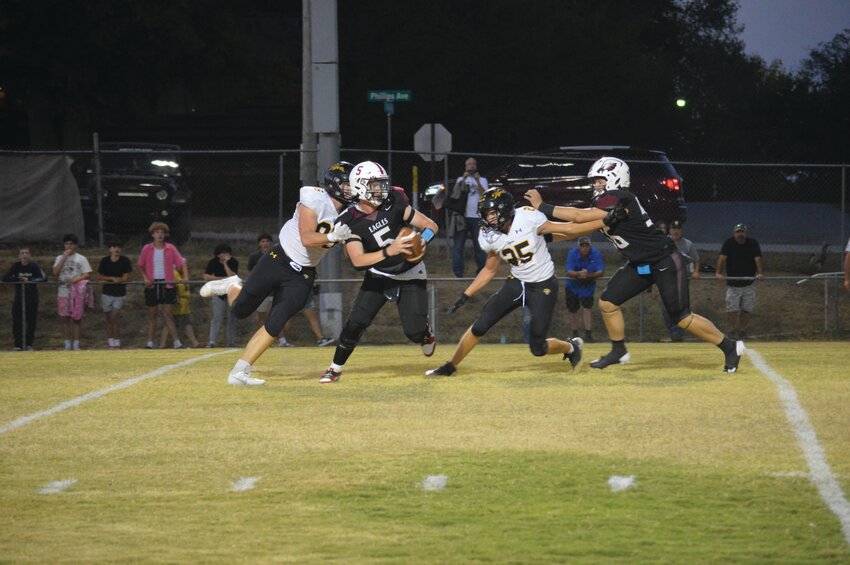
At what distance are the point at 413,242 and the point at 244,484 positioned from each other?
146 inches

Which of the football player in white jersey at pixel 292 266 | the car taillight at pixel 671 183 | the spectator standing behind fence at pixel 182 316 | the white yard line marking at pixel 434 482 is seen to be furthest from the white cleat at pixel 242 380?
the car taillight at pixel 671 183

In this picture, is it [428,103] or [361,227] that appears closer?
[361,227]

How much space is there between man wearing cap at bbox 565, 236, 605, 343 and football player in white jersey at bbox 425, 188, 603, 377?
6.65m

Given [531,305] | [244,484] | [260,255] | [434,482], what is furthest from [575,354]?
[260,255]

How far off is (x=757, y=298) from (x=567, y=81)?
21.9m

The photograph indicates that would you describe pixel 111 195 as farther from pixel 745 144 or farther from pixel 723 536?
pixel 745 144

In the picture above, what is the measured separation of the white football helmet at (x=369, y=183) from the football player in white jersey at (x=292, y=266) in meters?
0.15

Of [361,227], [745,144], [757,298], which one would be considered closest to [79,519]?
[361,227]

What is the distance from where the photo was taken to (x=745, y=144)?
225ft

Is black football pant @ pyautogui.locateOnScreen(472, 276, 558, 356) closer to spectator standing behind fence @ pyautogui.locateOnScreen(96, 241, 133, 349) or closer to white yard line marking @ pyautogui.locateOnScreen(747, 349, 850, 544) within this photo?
white yard line marking @ pyautogui.locateOnScreen(747, 349, 850, 544)

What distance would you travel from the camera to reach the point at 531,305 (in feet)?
40.8

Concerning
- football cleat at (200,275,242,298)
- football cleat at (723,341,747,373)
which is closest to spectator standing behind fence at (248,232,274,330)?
football cleat at (200,275,242,298)

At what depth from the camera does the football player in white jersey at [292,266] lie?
11.9 metres

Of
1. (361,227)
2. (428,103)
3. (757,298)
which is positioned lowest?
(757,298)
